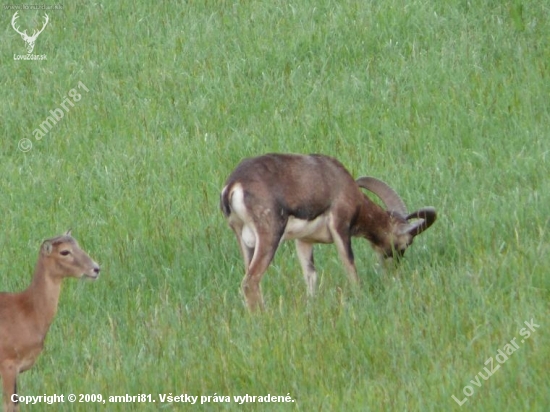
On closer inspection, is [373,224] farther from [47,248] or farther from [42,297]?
[42,297]

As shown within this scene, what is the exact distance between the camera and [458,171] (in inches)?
520

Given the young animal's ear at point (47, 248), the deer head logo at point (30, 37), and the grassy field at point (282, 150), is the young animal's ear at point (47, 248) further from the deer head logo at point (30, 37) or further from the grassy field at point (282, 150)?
the deer head logo at point (30, 37)

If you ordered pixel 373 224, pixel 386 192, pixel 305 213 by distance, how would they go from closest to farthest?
pixel 305 213 < pixel 373 224 < pixel 386 192

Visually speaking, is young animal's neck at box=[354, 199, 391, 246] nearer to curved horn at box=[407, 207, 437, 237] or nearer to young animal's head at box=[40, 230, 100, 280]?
curved horn at box=[407, 207, 437, 237]

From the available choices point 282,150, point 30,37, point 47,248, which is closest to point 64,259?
point 47,248

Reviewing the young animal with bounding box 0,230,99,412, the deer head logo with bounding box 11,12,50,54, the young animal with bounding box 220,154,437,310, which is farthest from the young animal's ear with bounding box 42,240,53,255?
the deer head logo with bounding box 11,12,50,54

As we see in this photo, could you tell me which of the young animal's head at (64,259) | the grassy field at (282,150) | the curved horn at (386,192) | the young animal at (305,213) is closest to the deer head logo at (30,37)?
the grassy field at (282,150)

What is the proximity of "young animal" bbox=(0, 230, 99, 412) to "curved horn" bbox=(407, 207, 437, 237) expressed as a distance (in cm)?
332

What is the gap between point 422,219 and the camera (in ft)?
38.2

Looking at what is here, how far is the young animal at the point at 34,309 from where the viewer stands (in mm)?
9133

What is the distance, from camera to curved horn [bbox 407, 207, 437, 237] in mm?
11516

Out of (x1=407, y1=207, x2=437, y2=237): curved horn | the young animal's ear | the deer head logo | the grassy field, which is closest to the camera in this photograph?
the grassy field

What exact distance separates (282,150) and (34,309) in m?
5.43

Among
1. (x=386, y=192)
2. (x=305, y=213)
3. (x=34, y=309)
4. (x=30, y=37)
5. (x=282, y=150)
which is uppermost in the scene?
(x=30, y=37)
